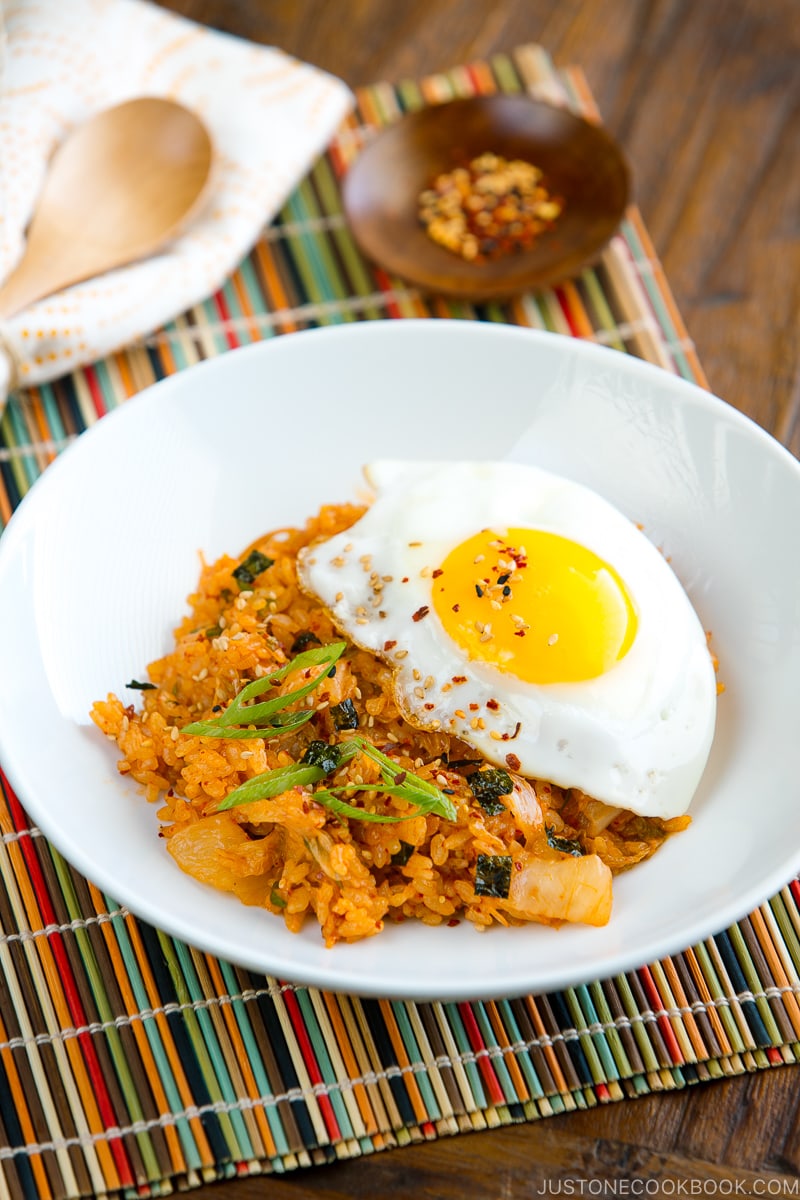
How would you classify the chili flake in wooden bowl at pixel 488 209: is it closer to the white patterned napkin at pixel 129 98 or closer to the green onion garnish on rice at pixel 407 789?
the white patterned napkin at pixel 129 98

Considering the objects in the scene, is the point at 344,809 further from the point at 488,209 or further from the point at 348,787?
the point at 488,209

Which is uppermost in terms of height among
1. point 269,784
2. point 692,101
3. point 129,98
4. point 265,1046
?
point 692,101

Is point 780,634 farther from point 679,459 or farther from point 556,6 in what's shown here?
point 556,6

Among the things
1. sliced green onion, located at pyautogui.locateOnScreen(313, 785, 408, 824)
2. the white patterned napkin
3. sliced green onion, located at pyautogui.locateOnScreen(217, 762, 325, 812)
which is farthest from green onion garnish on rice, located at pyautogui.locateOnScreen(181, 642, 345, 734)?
the white patterned napkin

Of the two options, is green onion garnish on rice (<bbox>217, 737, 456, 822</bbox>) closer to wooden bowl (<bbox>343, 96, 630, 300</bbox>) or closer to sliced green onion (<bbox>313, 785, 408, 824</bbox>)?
sliced green onion (<bbox>313, 785, 408, 824</bbox>)

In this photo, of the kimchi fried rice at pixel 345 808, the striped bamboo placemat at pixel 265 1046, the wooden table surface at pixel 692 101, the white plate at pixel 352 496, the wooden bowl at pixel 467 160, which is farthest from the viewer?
the wooden table surface at pixel 692 101

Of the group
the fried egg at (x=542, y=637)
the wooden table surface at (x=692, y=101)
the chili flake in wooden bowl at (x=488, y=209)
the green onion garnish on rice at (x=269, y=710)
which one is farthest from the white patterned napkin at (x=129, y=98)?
the green onion garnish on rice at (x=269, y=710)

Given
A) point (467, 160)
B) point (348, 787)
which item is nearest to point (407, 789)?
point (348, 787)
